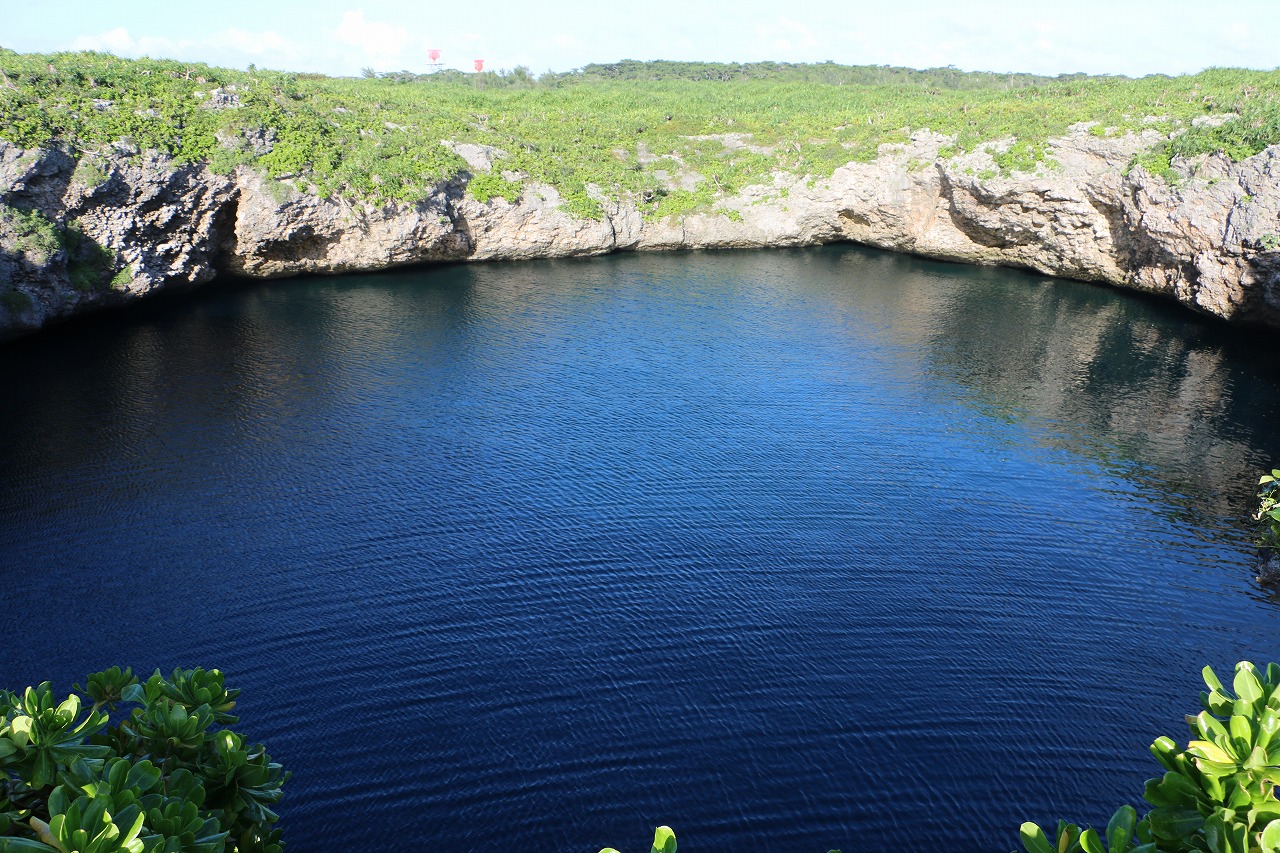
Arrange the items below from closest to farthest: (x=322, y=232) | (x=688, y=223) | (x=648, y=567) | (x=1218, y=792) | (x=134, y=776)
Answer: (x=1218, y=792)
(x=134, y=776)
(x=648, y=567)
(x=322, y=232)
(x=688, y=223)

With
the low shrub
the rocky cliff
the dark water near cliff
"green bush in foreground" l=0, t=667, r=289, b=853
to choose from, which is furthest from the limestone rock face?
"green bush in foreground" l=0, t=667, r=289, b=853

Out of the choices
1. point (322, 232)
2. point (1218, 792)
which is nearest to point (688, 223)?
point (322, 232)

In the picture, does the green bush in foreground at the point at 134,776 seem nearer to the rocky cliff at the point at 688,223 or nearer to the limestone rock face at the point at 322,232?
the rocky cliff at the point at 688,223

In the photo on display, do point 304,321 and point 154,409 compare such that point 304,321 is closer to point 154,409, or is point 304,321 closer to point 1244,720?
point 154,409

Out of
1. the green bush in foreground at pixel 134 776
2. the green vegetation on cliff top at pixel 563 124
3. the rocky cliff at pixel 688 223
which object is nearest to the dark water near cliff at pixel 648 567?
the rocky cliff at pixel 688 223

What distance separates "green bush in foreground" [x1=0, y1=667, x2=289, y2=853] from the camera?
5328 mm

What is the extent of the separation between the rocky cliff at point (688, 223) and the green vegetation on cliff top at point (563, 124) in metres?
1.08

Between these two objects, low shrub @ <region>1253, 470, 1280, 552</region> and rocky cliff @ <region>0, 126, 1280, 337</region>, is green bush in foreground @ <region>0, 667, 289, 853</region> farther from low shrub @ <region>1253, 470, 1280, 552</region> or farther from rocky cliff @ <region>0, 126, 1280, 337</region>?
rocky cliff @ <region>0, 126, 1280, 337</region>

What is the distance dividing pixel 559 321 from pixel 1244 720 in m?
35.1

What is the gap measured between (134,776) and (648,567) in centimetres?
1333

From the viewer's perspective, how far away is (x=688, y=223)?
55.7 metres

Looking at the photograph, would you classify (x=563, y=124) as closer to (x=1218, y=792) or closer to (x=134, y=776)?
(x=134, y=776)

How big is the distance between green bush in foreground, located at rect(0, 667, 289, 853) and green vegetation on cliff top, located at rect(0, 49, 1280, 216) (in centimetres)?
3538

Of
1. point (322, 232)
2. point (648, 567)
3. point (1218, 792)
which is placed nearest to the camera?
point (1218, 792)
